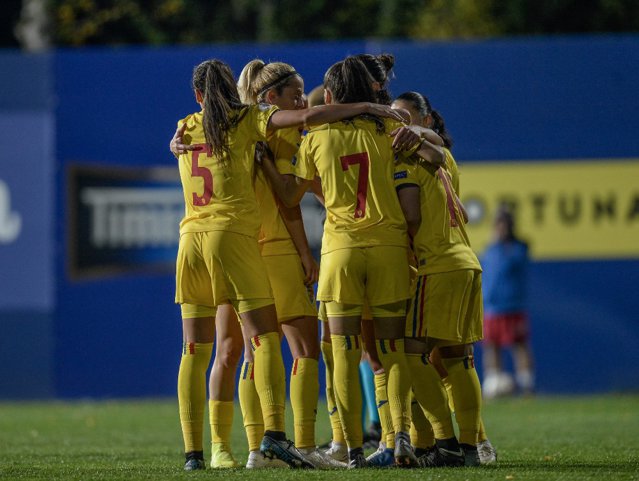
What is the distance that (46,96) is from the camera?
14.0 metres

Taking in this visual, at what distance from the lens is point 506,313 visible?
1350 centimetres

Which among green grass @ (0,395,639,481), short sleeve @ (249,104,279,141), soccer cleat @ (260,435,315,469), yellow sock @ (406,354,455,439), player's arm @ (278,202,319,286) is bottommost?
green grass @ (0,395,639,481)

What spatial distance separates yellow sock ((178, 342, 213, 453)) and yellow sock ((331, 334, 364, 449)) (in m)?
0.72

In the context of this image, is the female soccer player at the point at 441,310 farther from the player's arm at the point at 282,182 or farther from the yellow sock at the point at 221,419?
the yellow sock at the point at 221,419

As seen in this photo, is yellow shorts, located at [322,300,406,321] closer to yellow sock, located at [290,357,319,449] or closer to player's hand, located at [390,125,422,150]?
yellow sock, located at [290,357,319,449]

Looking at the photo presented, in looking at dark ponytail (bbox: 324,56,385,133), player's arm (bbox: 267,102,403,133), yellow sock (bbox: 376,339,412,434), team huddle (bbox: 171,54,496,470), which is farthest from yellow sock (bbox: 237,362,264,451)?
dark ponytail (bbox: 324,56,385,133)

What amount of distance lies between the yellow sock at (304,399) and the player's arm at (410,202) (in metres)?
0.90

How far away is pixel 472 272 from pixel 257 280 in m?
1.11

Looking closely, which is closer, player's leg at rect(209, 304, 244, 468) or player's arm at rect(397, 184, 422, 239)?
player's arm at rect(397, 184, 422, 239)

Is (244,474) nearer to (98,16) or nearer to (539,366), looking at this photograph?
(539,366)

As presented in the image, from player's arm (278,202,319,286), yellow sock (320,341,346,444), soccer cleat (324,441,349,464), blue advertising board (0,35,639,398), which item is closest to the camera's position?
player's arm (278,202,319,286)

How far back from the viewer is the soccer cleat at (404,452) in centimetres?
632

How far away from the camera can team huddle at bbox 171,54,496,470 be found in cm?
642

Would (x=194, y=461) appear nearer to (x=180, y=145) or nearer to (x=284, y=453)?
(x=284, y=453)
